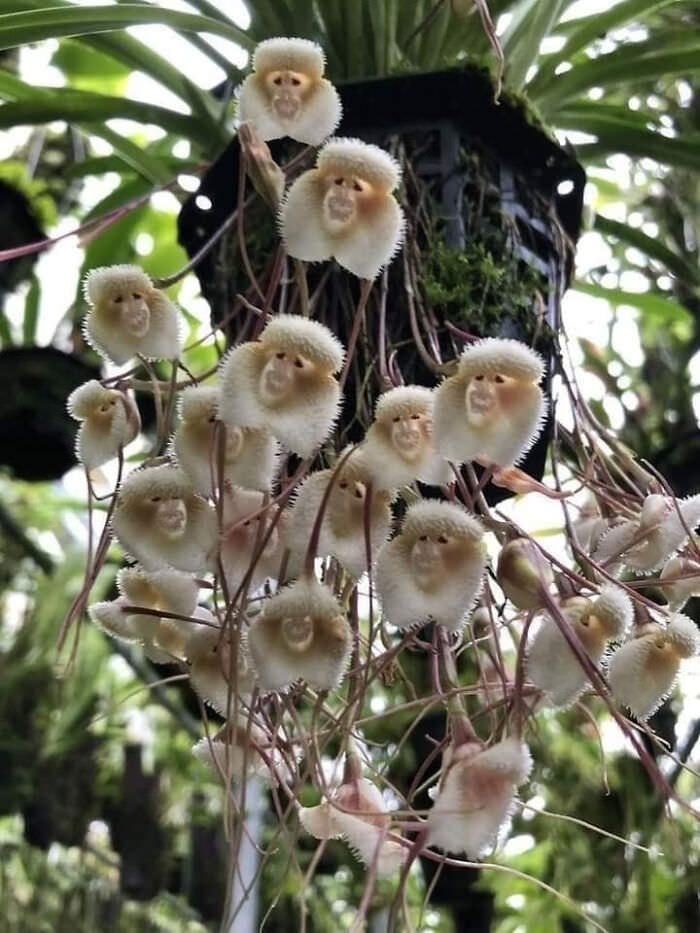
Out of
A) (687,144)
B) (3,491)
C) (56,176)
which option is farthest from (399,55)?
(3,491)

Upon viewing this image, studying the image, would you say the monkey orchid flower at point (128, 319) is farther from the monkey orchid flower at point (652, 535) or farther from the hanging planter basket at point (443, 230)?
the monkey orchid flower at point (652, 535)

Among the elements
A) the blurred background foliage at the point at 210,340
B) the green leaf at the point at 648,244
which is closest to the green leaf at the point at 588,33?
the blurred background foliage at the point at 210,340

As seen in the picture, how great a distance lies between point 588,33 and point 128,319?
0.48m

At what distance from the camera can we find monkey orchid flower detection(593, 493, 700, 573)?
53 centimetres

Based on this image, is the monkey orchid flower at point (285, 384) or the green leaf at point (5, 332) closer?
the monkey orchid flower at point (285, 384)

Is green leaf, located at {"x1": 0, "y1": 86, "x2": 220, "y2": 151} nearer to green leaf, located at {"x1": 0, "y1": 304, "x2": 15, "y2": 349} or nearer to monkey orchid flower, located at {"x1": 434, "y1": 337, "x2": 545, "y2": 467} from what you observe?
monkey orchid flower, located at {"x1": 434, "y1": 337, "x2": 545, "y2": 467}

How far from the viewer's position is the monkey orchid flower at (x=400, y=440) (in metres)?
0.47

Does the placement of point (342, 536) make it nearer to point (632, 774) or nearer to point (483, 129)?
point (483, 129)

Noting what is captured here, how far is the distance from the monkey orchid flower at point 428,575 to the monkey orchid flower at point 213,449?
76 millimetres

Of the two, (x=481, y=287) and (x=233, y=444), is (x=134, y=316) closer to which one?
(x=233, y=444)

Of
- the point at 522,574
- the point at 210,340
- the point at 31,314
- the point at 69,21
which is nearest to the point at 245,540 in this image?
the point at 522,574

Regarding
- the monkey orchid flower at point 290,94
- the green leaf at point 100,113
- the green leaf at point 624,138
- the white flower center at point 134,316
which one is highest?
the green leaf at point 624,138

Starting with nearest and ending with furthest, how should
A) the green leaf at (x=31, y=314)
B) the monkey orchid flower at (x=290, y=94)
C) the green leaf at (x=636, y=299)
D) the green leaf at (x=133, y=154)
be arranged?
the monkey orchid flower at (x=290, y=94) → the green leaf at (x=133, y=154) → the green leaf at (x=636, y=299) → the green leaf at (x=31, y=314)

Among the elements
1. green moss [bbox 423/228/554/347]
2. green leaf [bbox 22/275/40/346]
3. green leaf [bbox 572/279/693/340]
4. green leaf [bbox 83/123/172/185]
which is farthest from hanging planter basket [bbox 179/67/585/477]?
green leaf [bbox 22/275/40/346]
